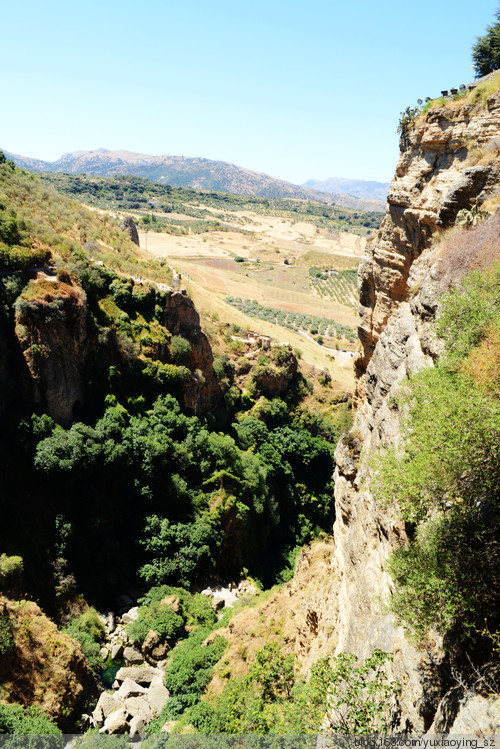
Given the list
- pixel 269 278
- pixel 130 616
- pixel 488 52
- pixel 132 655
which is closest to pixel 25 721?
pixel 132 655

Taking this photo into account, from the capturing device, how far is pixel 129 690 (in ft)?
75.3

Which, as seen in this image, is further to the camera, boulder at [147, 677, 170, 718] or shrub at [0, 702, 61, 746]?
boulder at [147, 677, 170, 718]

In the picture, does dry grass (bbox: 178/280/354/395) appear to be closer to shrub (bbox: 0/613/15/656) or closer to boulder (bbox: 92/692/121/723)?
shrub (bbox: 0/613/15/656)

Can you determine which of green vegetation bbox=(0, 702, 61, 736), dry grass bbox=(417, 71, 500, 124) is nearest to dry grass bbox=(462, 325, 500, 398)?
dry grass bbox=(417, 71, 500, 124)

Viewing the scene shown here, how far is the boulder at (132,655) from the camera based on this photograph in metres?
25.3

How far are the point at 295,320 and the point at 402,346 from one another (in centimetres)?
6620

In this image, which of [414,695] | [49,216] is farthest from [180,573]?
[49,216]

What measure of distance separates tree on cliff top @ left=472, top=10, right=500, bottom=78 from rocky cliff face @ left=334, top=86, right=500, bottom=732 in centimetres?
1208

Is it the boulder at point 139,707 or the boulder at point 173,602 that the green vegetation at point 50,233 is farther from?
the boulder at point 139,707

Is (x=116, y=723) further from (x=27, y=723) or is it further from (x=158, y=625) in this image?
(x=158, y=625)

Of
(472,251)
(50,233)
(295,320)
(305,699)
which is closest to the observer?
(305,699)

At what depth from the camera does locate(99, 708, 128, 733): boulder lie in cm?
2030

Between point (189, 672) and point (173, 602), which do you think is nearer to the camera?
point (189, 672)

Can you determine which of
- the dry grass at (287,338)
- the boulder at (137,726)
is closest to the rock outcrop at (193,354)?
the dry grass at (287,338)
